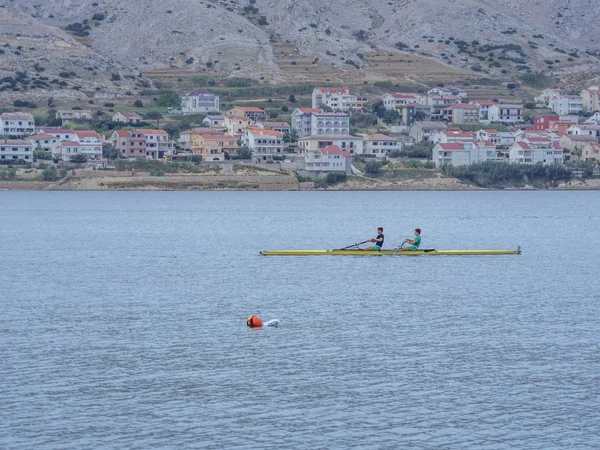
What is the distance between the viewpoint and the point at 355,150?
120 m

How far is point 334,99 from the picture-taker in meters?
140

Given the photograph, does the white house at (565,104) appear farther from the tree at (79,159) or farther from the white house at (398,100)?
the tree at (79,159)

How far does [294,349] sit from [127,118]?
10105cm

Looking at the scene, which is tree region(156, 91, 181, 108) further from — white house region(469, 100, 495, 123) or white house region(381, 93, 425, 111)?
white house region(469, 100, 495, 123)

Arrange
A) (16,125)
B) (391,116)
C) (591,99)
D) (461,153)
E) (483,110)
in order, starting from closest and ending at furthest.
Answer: (461,153)
(16,125)
(391,116)
(483,110)
(591,99)

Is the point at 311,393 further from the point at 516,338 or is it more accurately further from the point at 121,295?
the point at 121,295

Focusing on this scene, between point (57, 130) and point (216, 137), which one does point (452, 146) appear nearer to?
point (216, 137)

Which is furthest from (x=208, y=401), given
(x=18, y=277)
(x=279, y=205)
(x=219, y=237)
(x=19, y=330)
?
(x=279, y=205)

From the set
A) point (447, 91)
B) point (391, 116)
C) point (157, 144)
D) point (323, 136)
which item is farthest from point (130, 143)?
point (447, 91)

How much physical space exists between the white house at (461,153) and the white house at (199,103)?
32222mm

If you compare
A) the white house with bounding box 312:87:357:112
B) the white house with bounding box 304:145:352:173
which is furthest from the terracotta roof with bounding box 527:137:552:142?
the white house with bounding box 312:87:357:112

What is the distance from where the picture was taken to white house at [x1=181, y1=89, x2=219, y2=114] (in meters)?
138

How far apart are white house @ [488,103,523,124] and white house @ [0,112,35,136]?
54619 mm

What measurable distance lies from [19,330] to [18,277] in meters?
13.1
